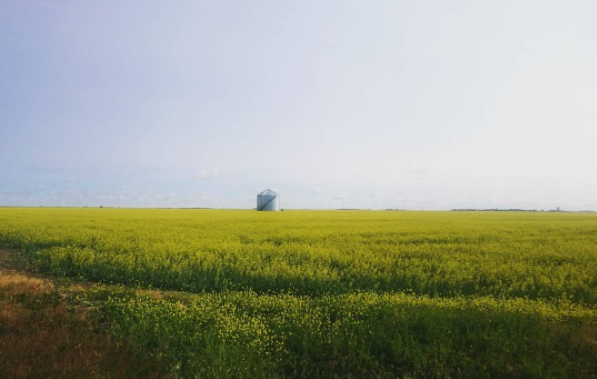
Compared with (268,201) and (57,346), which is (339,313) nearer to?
(57,346)

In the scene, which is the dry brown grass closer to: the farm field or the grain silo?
the farm field

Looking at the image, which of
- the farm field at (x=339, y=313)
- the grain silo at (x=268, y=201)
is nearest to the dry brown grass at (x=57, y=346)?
the farm field at (x=339, y=313)

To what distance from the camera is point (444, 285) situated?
12430 millimetres

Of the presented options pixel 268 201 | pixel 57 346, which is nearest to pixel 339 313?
pixel 57 346

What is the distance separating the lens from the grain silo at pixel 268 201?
8612cm

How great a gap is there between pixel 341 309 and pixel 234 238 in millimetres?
13813

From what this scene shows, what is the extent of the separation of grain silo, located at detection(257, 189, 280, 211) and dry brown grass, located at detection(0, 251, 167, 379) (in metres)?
76.8

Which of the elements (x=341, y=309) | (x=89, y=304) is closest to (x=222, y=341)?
(x=341, y=309)

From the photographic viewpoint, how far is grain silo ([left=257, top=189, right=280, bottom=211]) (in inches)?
3391

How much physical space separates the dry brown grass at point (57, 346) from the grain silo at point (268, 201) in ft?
252

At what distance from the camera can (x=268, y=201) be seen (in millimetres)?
86250

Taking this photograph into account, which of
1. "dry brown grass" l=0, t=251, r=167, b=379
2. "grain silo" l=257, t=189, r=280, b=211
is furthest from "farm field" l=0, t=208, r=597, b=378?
"grain silo" l=257, t=189, r=280, b=211

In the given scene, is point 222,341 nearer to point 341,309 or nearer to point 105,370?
point 105,370

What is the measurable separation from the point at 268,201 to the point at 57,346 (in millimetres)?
79796
